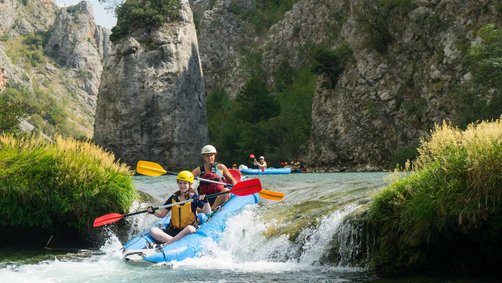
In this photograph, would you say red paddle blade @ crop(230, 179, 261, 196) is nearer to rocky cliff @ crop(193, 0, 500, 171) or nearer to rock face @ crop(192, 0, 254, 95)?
rocky cliff @ crop(193, 0, 500, 171)

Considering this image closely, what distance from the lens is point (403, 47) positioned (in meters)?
32.6

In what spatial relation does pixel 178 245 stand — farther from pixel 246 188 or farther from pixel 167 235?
pixel 246 188

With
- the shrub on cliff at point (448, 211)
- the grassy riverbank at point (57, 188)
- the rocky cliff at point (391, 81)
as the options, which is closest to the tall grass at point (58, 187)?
the grassy riverbank at point (57, 188)

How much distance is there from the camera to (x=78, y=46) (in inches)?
5182

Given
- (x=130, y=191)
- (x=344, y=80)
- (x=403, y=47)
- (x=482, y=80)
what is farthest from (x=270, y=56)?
(x=130, y=191)

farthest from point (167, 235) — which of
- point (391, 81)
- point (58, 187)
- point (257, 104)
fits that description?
point (257, 104)

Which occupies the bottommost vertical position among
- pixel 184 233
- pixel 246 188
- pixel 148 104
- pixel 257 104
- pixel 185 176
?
pixel 184 233

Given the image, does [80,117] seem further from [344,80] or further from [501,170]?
[501,170]

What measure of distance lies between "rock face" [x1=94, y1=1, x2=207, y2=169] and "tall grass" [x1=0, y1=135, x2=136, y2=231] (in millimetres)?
32710

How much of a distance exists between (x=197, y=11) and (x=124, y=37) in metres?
27.4

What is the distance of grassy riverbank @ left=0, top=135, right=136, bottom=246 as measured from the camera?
9.42 meters

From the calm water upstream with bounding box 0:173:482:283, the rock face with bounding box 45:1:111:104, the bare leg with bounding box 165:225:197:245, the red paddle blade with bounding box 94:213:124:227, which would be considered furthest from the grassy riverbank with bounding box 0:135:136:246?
the rock face with bounding box 45:1:111:104

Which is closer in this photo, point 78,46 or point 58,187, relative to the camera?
point 58,187

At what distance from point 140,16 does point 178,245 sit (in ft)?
123
